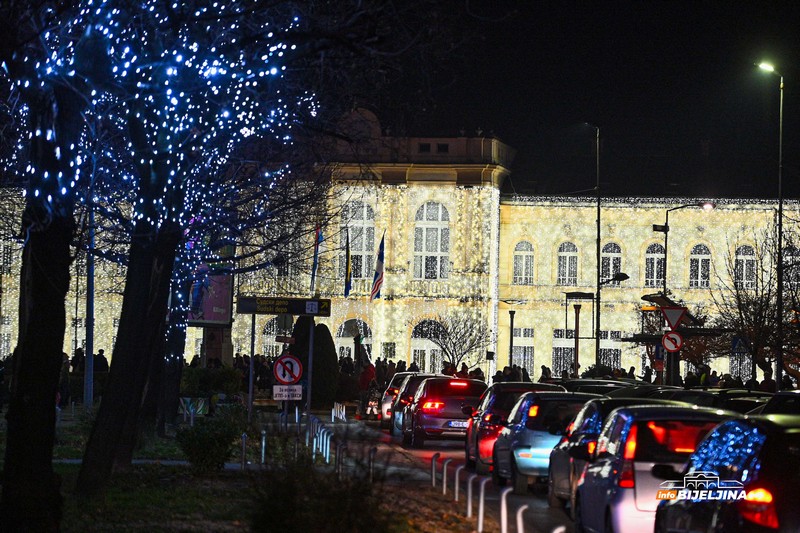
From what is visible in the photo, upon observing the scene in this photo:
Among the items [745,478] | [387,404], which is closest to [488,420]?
[745,478]

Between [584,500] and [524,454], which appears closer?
[584,500]

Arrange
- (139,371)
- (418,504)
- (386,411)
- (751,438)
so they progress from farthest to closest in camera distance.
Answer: (386,411) → (139,371) → (418,504) → (751,438)

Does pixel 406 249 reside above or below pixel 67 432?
above

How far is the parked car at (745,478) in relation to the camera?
860 cm

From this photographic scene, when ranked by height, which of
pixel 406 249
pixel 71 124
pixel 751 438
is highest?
pixel 406 249

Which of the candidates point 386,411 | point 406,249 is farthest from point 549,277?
point 386,411

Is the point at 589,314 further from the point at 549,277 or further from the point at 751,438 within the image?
the point at 751,438

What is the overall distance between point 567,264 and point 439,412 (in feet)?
160

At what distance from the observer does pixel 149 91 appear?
14.8m

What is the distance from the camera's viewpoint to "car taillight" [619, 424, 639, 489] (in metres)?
12.7

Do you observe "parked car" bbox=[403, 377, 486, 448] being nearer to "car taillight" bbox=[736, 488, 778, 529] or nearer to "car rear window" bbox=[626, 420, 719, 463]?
"car rear window" bbox=[626, 420, 719, 463]

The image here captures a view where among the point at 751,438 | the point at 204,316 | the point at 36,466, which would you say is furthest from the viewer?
the point at 204,316

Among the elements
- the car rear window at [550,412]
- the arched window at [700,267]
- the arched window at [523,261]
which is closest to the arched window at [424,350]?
the arched window at [523,261]

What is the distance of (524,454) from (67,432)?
46.9 ft
